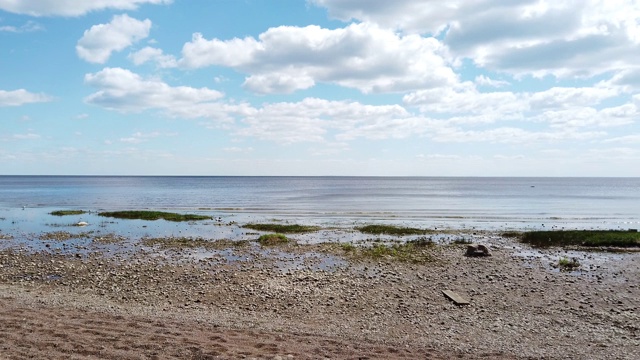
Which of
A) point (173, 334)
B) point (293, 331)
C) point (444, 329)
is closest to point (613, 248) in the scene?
point (444, 329)

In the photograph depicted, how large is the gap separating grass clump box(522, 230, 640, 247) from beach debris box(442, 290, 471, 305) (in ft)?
52.4

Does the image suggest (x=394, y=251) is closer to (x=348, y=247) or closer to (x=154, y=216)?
(x=348, y=247)

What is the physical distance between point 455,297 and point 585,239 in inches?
752

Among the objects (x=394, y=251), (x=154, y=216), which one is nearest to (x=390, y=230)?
(x=394, y=251)

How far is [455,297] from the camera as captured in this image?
17.3 meters

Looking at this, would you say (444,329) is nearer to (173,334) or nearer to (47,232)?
(173,334)

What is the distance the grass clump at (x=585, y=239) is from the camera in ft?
98.7

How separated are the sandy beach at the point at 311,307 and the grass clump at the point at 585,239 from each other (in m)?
5.33

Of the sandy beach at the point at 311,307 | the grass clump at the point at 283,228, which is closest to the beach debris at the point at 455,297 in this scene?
the sandy beach at the point at 311,307

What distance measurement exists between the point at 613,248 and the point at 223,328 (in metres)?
26.6

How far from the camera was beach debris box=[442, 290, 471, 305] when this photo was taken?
1673 cm

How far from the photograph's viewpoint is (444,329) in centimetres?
1399

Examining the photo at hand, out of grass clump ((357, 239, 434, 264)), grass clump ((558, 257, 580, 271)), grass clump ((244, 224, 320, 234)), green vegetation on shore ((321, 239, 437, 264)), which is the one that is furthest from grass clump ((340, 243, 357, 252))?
grass clump ((558, 257, 580, 271))

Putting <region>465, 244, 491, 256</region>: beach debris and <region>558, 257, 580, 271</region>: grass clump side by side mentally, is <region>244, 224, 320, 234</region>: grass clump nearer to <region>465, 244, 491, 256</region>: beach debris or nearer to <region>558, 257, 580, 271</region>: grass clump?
<region>465, 244, 491, 256</region>: beach debris
